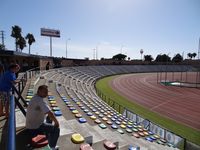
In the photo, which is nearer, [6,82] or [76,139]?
[76,139]

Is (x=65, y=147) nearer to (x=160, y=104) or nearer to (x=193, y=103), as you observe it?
(x=160, y=104)

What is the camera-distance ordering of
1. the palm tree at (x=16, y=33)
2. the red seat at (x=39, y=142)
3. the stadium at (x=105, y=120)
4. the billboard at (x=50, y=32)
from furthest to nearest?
the palm tree at (x=16, y=33)
the billboard at (x=50, y=32)
the stadium at (x=105, y=120)
the red seat at (x=39, y=142)

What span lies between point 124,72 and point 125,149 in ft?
198

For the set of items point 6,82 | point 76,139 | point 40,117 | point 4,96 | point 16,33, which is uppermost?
point 16,33

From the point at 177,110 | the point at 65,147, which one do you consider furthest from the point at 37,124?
the point at 177,110

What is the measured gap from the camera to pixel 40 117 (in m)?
4.05

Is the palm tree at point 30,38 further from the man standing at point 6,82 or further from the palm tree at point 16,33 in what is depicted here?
the man standing at point 6,82

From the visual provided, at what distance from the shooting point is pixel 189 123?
17688 mm

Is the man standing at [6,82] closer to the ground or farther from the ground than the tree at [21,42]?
closer to the ground

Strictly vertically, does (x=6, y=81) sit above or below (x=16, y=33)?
below

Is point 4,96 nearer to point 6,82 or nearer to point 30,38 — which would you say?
point 6,82

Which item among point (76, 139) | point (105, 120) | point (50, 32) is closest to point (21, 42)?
point (50, 32)

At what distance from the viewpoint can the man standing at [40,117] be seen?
158 inches

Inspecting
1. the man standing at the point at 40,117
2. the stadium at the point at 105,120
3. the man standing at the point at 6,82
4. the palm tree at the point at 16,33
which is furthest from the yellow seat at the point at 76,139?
the palm tree at the point at 16,33
